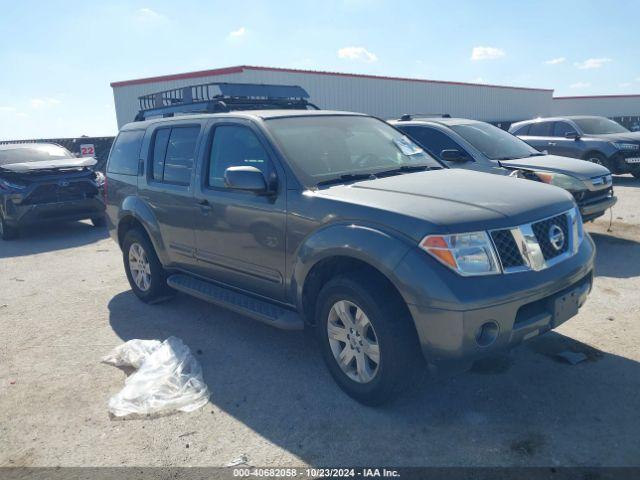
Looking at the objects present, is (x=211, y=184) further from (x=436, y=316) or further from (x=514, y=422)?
(x=514, y=422)

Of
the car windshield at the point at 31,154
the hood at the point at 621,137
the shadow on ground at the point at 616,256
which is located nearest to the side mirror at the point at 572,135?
the hood at the point at 621,137

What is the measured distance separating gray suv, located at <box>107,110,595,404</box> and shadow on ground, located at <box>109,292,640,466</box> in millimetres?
280

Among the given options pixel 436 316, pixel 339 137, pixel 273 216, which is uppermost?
pixel 339 137

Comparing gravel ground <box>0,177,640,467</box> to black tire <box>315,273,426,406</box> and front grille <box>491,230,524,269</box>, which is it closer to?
black tire <box>315,273,426,406</box>

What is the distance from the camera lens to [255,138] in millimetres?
4203

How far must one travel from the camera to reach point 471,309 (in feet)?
9.37

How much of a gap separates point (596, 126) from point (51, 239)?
12363 millimetres

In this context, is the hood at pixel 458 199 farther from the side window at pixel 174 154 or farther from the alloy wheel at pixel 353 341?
the side window at pixel 174 154

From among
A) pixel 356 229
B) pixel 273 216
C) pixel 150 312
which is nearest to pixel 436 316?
pixel 356 229

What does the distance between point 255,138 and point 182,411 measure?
2086 millimetres

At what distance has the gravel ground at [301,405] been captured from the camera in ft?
9.93

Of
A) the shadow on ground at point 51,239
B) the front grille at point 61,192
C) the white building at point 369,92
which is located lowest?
the shadow on ground at point 51,239

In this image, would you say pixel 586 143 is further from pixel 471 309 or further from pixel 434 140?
pixel 471 309

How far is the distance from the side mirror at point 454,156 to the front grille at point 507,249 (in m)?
3.73
